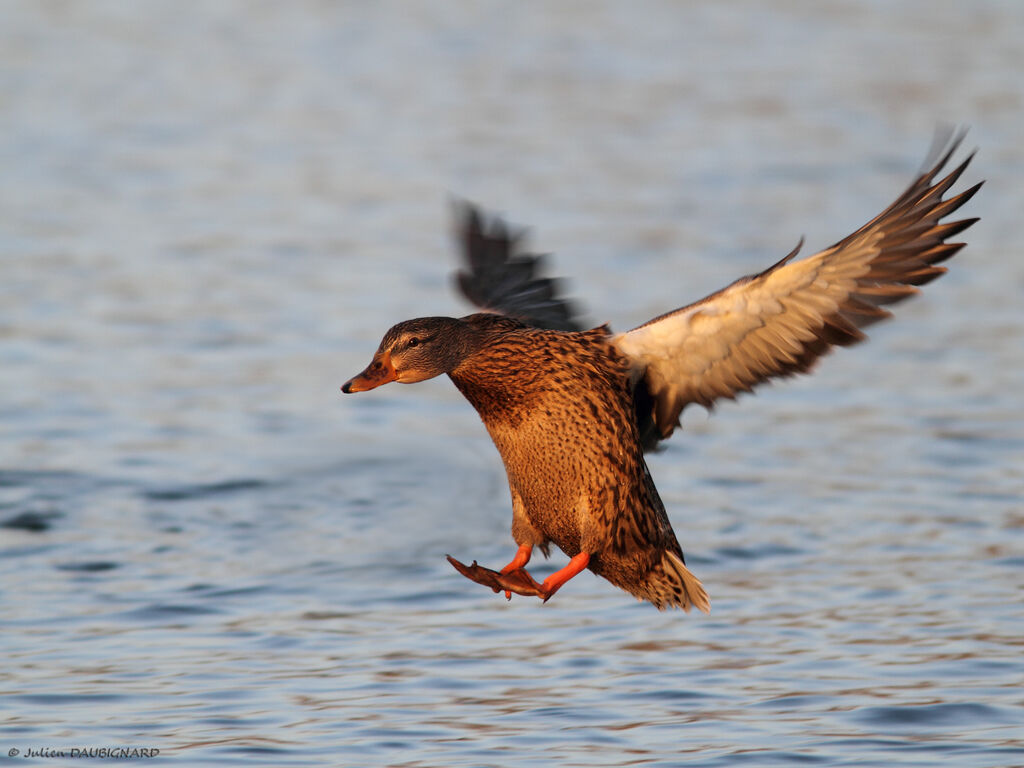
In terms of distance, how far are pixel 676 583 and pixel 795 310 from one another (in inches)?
47.8

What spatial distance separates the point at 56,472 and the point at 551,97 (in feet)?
Answer: 33.3

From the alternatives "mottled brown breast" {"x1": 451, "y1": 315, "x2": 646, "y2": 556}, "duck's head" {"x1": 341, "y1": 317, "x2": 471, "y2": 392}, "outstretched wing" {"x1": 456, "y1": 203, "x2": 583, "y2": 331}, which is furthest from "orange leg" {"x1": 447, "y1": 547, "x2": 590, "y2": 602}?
"outstretched wing" {"x1": 456, "y1": 203, "x2": 583, "y2": 331}

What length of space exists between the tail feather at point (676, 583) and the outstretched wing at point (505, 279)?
1.33 m

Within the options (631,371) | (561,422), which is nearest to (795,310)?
(631,371)

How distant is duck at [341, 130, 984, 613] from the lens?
20.2ft

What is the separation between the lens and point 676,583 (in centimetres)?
692

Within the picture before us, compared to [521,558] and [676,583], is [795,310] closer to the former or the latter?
[676,583]

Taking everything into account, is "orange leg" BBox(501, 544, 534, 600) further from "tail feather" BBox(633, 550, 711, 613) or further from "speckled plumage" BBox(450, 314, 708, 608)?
"tail feather" BBox(633, 550, 711, 613)

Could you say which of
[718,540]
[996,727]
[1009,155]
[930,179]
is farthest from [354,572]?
[1009,155]

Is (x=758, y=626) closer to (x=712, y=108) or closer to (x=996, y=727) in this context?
(x=996, y=727)

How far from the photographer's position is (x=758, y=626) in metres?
8.55

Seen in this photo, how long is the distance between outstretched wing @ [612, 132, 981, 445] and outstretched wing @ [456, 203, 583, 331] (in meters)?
1.10

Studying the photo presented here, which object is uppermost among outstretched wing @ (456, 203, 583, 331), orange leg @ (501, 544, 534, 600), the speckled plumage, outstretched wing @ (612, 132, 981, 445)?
outstretched wing @ (456, 203, 583, 331)

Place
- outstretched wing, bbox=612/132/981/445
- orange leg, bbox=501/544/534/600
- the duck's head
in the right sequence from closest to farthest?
1. outstretched wing, bbox=612/132/981/445
2. the duck's head
3. orange leg, bbox=501/544/534/600
